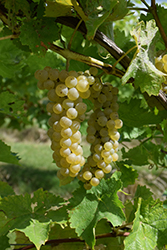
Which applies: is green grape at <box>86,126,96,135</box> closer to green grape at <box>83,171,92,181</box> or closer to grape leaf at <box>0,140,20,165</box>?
green grape at <box>83,171,92,181</box>

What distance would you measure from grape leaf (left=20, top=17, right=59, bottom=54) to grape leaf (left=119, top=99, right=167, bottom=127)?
261 millimetres

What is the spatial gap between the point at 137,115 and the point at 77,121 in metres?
0.25

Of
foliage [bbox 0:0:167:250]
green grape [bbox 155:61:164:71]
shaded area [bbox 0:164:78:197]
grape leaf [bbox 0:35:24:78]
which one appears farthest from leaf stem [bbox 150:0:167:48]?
shaded area [bbox 0:164:78:197]

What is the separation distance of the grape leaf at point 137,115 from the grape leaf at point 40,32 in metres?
0.26

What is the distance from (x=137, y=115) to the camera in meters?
0.63

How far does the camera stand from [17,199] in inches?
20.6

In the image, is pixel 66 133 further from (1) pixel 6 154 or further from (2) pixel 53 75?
(1) pixel 6 154

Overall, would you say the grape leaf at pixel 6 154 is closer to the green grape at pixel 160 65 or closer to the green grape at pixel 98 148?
the green grape at pixel 98 148

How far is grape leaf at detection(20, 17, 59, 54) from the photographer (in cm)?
45

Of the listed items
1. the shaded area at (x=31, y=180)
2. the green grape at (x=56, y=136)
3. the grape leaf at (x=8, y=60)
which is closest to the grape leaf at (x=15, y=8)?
the green grape at (x=56, y=136)

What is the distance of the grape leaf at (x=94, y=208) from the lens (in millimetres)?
473

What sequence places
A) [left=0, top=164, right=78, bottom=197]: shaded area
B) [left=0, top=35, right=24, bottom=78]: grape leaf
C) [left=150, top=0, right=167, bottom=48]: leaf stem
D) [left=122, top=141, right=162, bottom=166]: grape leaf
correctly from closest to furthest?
[left=150, top=0, right=167, bottom=48]: leaf stem < [left=122, top=141, right=162, bottom=166]: grape leaf < [left=0, top=35, right=24, bottom=78]: grape leaf < [left=0, top=164, right=78, bottom=197]: shaded area

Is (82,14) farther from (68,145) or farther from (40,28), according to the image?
(68,145)

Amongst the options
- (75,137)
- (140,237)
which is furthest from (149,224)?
(75,137)
